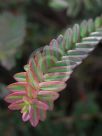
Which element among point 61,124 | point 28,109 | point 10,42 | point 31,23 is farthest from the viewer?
point 31,23

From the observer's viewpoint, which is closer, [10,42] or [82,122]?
[10,42]

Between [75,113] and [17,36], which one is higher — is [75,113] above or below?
below

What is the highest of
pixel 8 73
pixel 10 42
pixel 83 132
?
pixel 10 42

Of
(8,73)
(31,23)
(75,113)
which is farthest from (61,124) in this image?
(31,23)

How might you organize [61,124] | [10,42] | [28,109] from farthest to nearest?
[61,124] → [10,42] → [28,109]

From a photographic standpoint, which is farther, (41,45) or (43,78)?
(41,45)

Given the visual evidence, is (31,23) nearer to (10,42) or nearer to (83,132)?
(10,42)

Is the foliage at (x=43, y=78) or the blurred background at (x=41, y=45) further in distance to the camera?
the blurred background at (x=41, y=45)

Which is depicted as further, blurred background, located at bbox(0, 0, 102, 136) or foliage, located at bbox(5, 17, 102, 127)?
blurred background, located at bbox(0, 0, 102, 136)
